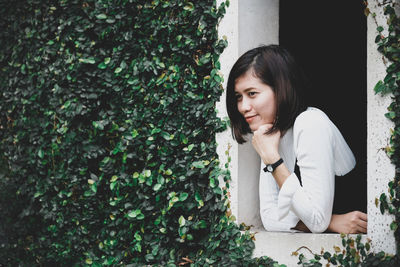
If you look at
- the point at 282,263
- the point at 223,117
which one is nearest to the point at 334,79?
the point at 223,117

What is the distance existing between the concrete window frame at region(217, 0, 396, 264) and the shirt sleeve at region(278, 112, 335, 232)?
236 mm

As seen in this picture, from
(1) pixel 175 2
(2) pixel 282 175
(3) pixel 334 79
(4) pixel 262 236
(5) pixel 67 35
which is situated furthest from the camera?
(3) pixel 334 79

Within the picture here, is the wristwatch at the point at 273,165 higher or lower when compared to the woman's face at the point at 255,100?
lower

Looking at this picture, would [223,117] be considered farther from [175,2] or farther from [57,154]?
[57,154]

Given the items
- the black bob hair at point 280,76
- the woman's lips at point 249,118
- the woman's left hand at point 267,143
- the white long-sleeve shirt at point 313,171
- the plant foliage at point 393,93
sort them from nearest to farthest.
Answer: the plant foliage at point 393,93
the white long-sleeve shirt at point 313,171
the woman's left hand at point 267,143
the black bob hair at point 280,76
the woman's lips at point 249,118

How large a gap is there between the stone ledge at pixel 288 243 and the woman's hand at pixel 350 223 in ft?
0.33

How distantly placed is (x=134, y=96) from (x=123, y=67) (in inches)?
11.1

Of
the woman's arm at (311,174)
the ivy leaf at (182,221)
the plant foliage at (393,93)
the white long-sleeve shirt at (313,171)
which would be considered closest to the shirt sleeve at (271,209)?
the white long-sleeve shirt at (313,171)

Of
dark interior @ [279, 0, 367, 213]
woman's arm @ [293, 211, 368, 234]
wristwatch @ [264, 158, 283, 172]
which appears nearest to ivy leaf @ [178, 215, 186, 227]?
wristwatch @ [264, 158, 283, 172]

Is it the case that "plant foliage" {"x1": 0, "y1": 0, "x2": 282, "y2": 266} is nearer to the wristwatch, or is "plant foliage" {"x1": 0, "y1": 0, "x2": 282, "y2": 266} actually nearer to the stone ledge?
the stone ledge

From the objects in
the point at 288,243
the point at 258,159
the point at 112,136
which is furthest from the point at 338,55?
the point at 288,243

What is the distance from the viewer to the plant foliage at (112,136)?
15.9ft

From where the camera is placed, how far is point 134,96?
5.21m

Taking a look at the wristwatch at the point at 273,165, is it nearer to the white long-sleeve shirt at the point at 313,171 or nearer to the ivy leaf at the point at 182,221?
the white long-sleeve shirt at the point at 313,171
